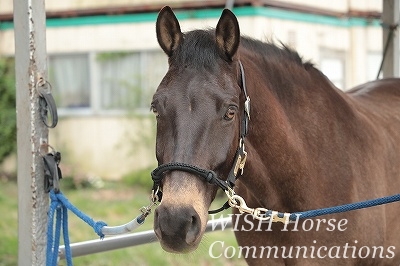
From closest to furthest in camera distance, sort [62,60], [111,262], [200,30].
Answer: [200,30], [111,262], [62,60]

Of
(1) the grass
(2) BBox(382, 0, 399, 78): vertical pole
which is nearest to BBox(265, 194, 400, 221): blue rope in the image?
(1) the grass

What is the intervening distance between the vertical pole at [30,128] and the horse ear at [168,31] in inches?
25.7

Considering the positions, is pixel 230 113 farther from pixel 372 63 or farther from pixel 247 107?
pixel 372 63

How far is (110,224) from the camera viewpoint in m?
8.51

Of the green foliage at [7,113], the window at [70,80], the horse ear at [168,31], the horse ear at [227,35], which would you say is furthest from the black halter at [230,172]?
the window at [70,80]

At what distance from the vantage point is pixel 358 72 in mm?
12375

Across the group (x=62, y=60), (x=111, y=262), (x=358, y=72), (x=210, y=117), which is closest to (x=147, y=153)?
(x=62, y=60)

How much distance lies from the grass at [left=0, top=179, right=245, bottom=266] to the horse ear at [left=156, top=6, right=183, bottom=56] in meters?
2.18

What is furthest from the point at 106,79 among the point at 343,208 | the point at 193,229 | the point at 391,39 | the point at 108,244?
the point at 193,229

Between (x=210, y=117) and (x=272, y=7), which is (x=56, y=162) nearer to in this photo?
(x=210, y=117)

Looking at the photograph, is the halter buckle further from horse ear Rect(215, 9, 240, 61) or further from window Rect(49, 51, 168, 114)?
window Rect(49, 51, 168, 114)

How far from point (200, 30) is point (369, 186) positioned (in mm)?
1164

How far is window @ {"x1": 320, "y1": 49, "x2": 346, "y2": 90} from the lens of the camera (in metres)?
12.0

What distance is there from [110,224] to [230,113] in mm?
5985
